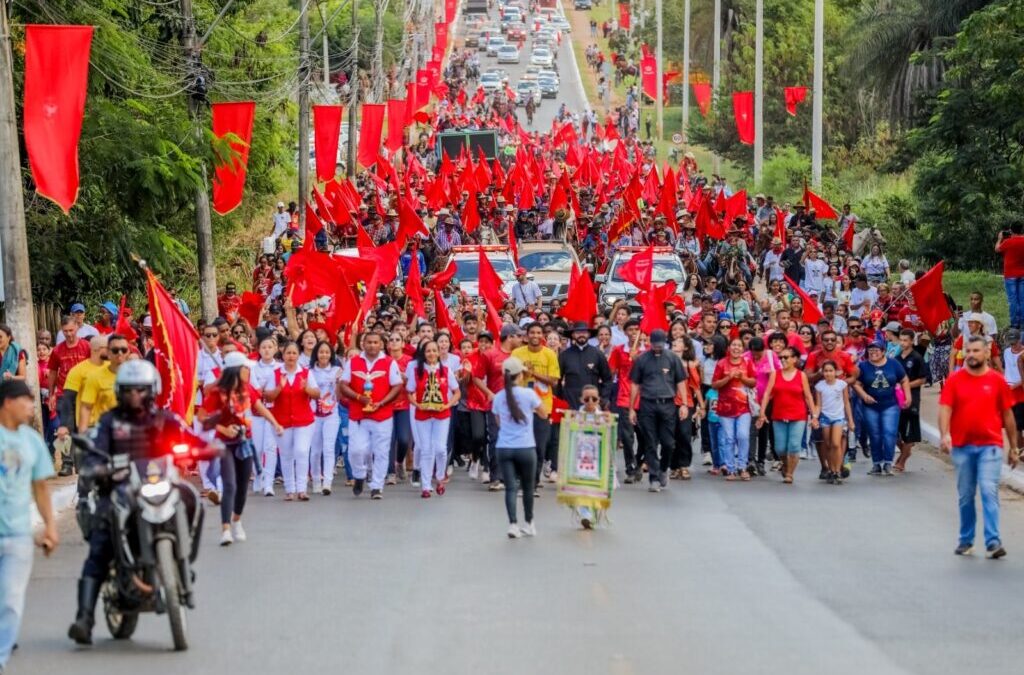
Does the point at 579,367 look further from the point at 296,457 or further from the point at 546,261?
the point at 546,261

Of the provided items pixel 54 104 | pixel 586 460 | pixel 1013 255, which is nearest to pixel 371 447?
pixel 586 460

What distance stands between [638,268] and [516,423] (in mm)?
14121

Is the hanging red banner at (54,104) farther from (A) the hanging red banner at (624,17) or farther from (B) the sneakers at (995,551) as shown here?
(A) the hanging red banner at (624,17)

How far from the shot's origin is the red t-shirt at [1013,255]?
2623 cm

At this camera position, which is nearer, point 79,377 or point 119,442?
point 119,442

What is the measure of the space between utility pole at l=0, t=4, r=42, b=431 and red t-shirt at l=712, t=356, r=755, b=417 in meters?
6.79

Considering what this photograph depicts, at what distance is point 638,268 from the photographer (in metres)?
29.5

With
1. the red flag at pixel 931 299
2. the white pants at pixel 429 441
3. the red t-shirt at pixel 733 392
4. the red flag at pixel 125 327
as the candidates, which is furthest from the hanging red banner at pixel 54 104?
the red flag at pixel 931 299

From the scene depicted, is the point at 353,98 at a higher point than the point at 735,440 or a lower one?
higher

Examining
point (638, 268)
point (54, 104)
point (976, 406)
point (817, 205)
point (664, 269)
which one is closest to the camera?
point (976, 406)

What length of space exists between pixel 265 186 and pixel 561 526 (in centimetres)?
2774

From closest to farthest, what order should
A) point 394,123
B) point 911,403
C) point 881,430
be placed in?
point 881,430
point 911,403
point 394,123

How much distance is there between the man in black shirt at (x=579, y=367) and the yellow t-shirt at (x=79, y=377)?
473 cm

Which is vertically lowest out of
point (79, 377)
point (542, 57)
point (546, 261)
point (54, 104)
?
point (79, 377)
